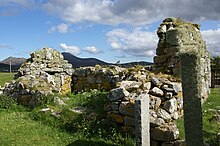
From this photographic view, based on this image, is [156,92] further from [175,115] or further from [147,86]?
[175,115]

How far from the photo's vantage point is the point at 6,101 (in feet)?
36.7

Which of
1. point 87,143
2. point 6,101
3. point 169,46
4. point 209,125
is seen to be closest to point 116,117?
point 87,143

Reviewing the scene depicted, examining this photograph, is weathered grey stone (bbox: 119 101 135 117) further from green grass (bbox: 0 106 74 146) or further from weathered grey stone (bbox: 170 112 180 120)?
green grass (bbox: 0 106 74 146)

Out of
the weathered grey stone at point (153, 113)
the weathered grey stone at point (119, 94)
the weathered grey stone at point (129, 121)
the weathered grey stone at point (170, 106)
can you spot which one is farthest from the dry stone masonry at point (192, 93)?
the weathered grey stone at point (119, 94)

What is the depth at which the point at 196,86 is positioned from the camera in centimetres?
615

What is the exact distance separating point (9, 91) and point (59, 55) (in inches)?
128

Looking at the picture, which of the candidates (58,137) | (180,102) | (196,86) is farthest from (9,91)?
(196,86)

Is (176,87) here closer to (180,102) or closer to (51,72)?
(180,102)

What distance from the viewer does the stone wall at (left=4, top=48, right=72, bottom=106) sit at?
1146 centimetres

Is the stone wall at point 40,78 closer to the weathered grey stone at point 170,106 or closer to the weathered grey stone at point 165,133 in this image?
the weathered grey stone at point 170,106

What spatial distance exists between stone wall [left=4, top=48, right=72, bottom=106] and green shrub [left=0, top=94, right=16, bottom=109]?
37cm

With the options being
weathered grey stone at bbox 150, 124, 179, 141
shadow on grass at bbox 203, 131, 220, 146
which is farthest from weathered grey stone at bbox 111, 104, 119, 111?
shadow on grass at bbox 203, 131, 220, 146

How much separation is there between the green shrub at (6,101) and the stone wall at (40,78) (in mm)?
367

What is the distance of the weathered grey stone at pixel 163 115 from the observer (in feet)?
26.1
